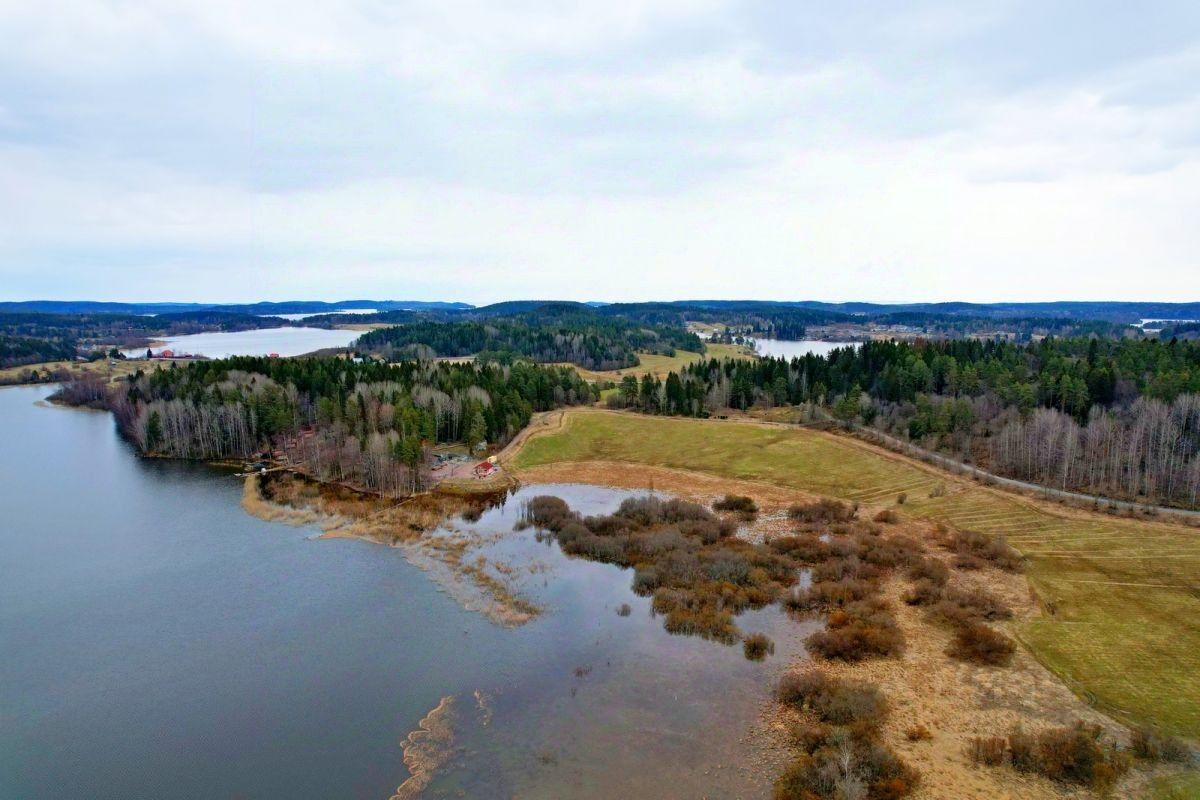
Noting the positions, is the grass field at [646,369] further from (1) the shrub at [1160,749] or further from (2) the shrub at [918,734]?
(1) the shrub at [1160,749]

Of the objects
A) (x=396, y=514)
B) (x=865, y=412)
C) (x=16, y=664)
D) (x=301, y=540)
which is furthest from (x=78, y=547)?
(x=865, y=412)

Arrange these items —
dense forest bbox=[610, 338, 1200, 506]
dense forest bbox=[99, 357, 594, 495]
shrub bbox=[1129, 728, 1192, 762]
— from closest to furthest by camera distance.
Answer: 1. shrub bbox=[1129, 728, 1192, 762]
2. dense forest bbox=[610, 338, 1200, 506]
3. dense forest bbox=[99, 357, 594, 495]

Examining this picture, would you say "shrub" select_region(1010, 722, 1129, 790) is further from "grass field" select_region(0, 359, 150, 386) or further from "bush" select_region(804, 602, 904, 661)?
"grass field" select_region(0, 359, 150, 386)

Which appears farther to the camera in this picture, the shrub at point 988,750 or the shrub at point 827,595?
the shrub at point 827,595

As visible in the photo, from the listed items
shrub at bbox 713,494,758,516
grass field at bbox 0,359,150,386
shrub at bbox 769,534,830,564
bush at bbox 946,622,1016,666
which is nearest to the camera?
bush at bbox 946,622,1016,666

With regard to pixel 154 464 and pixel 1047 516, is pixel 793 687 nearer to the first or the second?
pixel 1047 516

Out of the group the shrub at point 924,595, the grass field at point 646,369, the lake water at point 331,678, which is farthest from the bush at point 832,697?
the grass field at point 646,369

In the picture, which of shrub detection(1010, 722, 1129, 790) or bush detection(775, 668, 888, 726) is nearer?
shrub detection(1010, 722, 1129, 790)

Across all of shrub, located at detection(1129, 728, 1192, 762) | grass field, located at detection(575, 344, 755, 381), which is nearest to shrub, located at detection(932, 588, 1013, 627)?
shrub, located at detection(1129, 728, 1192, 762)
